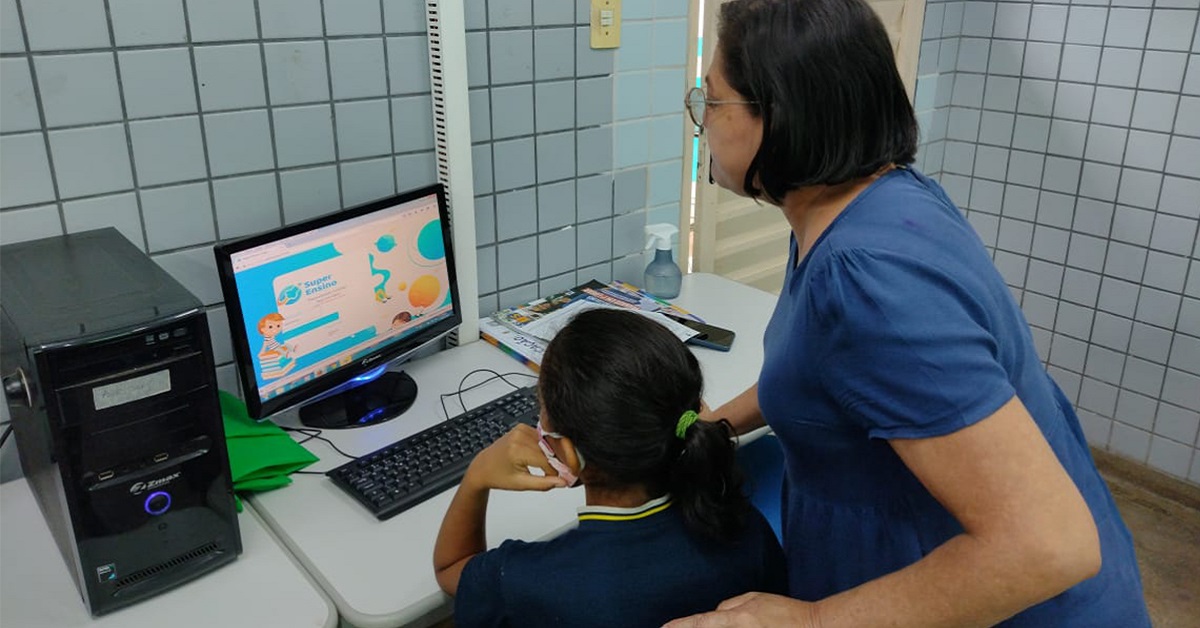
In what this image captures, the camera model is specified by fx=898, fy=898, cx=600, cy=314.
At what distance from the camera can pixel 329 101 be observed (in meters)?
1.72

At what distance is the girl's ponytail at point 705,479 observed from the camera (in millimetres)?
1114

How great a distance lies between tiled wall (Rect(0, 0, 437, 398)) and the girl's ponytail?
3.25ft

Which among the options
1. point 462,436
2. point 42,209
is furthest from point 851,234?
point 42,209

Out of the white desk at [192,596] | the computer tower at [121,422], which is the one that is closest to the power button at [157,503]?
the computer tower at [121,422]

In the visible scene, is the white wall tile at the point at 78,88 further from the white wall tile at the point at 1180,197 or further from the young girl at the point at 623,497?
the white wall tile at the point at 1180,197

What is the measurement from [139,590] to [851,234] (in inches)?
39.4

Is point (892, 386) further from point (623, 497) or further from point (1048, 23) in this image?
point (1048, 23)

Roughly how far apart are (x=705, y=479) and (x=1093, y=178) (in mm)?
2322

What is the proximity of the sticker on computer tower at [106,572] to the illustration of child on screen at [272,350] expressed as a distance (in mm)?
441

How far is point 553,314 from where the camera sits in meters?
2.08

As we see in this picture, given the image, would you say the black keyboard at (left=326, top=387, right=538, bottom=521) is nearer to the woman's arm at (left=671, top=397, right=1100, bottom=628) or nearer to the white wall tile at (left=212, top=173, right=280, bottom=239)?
the white wall tile at (left=212, top=173, right=280, bottom=239)

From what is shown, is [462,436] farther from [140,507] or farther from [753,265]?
[753,265]

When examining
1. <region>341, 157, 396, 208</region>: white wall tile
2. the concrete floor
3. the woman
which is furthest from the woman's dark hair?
the concrete floor

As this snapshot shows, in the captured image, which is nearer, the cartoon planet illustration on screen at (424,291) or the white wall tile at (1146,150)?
the cartoon planet illustration on screen at (424,291)
